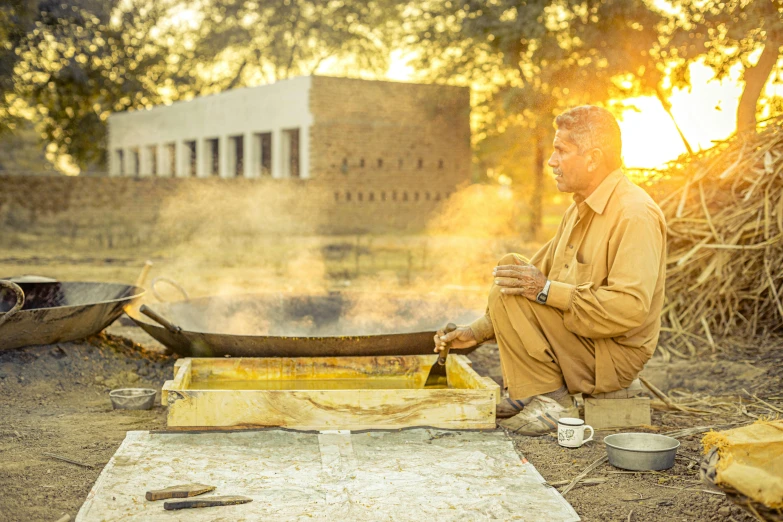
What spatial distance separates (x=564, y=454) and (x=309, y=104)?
13.0m

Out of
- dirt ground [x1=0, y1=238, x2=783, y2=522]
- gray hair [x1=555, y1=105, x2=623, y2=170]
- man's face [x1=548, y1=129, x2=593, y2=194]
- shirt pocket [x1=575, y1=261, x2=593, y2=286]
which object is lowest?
dirt ground [x1=0, y1=238, x2=783, y2=522]

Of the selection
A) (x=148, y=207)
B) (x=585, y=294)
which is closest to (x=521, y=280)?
(x=585, y=294)

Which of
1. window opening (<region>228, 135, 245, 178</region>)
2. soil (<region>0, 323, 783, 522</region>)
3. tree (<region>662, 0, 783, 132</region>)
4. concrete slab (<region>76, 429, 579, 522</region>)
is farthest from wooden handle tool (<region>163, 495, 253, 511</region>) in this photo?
window opening (<region>228, 135, 245, 178</region>)

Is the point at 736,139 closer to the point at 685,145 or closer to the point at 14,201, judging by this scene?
the point at 685,145

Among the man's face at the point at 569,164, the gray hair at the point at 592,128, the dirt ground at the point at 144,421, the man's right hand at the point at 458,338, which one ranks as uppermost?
the gray hair at the point at 592,128

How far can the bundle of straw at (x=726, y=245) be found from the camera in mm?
5145

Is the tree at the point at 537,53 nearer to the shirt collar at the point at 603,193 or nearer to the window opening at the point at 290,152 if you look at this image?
the window opening at the point at 290,152

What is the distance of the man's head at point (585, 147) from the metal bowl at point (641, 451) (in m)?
1.09

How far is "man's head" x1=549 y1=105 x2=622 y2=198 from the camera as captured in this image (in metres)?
3.40

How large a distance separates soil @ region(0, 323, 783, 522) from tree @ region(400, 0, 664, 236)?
299 inches

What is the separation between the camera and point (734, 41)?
8883 mm

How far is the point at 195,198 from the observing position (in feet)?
47.5

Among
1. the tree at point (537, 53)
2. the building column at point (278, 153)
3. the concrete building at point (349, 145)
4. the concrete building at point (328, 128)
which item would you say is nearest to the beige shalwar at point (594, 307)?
the tree at point (537, 53)

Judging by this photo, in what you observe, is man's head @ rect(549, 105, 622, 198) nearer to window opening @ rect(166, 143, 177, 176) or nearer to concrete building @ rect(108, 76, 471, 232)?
concrete building @ rect(108, 76, 471, 232)
